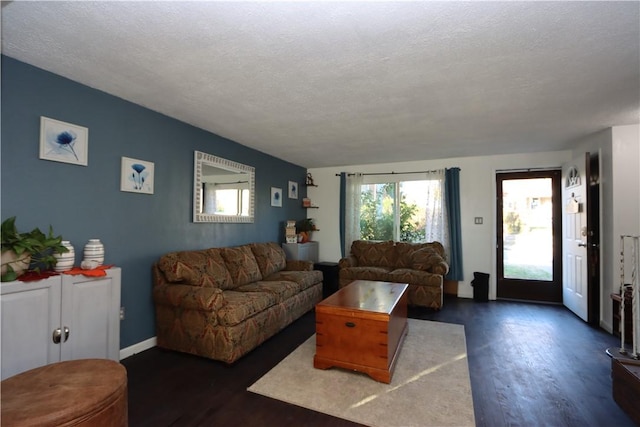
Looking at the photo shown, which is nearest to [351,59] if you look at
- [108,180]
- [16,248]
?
[108,180]

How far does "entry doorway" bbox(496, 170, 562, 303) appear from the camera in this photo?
4629 mm

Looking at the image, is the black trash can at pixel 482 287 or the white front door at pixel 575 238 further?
the black trash can at pixel 482 287

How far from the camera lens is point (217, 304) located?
100 inches

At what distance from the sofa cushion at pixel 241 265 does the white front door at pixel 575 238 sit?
159 inches

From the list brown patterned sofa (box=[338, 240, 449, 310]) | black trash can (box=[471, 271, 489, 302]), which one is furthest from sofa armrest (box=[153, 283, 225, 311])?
black trash can (box=[471, 271, 489, 302])

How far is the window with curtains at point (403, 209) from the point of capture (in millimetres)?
5117

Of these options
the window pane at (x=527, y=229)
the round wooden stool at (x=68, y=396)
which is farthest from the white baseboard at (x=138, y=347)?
the window pane at (x=527, y=229)

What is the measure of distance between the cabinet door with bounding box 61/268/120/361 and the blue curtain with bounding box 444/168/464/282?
4.53 m

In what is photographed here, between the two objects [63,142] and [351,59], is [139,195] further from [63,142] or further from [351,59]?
[351,59]

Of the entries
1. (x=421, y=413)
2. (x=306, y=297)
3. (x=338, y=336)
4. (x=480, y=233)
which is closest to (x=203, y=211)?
(x=306, y=297)

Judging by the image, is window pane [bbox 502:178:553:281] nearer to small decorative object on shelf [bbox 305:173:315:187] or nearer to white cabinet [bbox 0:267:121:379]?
small decorative object on shelf [bbox 305:173:315:187]

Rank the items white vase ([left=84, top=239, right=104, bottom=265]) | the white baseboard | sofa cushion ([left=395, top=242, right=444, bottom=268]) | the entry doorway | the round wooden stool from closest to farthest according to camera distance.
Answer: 1. the round wooden stool
2. white vase ([left=84, top=239, right=104, bottom=265])
3. the white baseboard
4. the entry doorway
5. sofa cushion ([left=395, top=242, right=444, bottom=268])

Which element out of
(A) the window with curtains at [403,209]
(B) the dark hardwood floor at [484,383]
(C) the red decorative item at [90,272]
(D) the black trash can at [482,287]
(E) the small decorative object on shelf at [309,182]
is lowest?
(B) the dark hardwood floor at [484,383]

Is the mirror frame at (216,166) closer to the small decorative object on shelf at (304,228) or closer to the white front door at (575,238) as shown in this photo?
the small decorative object on shelf at (304,228)
